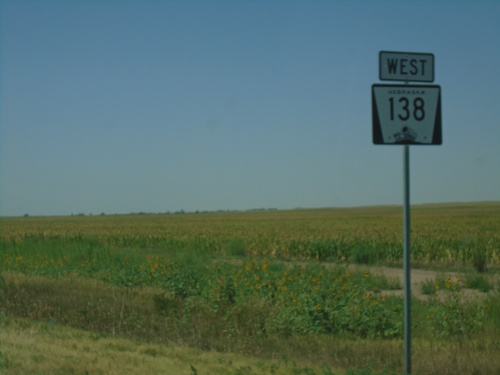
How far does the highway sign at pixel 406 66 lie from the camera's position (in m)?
7.09

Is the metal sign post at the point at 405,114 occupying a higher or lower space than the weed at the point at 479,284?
higher

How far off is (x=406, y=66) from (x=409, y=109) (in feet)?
1.60

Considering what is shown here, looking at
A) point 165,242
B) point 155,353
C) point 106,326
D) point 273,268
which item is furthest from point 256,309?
point 165,242

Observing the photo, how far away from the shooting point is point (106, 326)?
12273 millimetres

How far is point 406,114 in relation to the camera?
7.03 m

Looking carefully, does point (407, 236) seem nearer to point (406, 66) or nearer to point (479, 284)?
point (406, 66)

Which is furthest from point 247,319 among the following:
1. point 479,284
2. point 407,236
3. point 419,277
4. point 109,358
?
point 419,277

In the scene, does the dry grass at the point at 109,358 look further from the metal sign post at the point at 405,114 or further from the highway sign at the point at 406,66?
the highway sign at the point at 406,66

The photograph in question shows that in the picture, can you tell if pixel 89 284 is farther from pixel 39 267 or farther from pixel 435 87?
pixel 435 87

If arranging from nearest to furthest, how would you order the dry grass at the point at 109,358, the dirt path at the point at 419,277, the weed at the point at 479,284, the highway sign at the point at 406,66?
1. the highway sign at the point at 406,66
2. the dry grass at the point at 109,358
3. the dirt path at the point at 419,277
4. the weed at the point at 479,284

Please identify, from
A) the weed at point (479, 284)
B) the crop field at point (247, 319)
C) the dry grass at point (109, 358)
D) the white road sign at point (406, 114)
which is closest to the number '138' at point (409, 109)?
the white road sign at point (406, 114)

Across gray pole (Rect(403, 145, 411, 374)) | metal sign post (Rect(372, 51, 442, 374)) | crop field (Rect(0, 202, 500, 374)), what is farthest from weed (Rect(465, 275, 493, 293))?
metal sign post (Rect(372, 51, 442, 374))

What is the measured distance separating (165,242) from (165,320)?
1031 inches

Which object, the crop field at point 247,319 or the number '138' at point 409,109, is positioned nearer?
the number '138' at point 409,109
